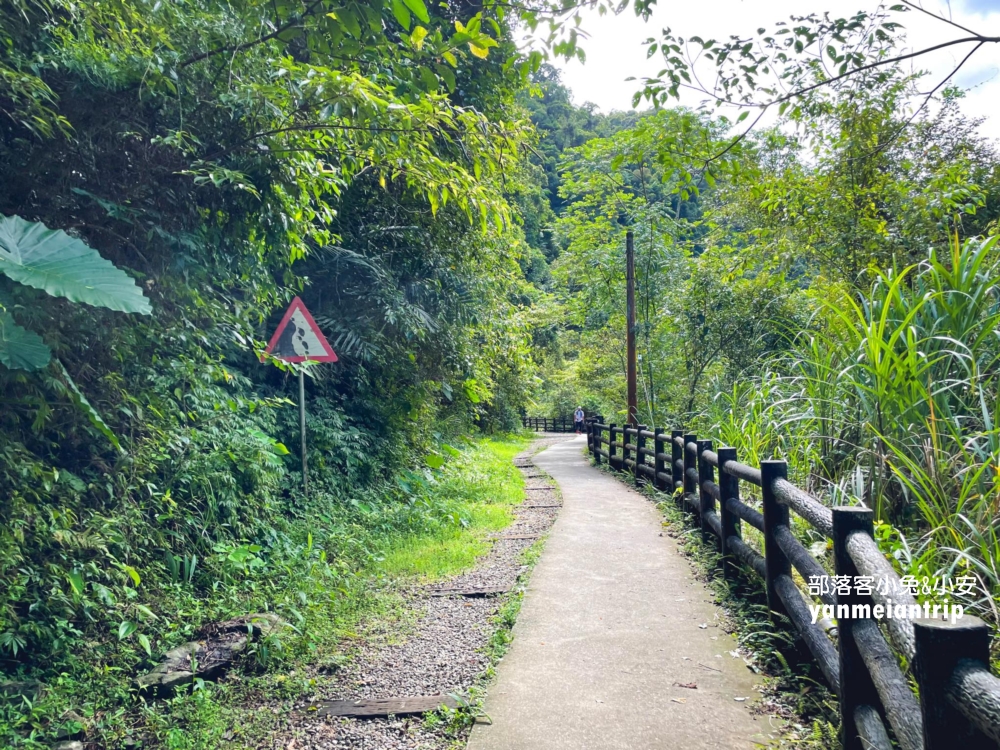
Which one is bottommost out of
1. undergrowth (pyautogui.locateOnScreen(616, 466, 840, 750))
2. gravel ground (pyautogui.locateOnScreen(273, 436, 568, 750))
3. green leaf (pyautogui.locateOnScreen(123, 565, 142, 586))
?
→ gravel ground (pyautogui.locateOnScreen(273, 436, 568, 750))

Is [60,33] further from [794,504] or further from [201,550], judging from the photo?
[794,504]

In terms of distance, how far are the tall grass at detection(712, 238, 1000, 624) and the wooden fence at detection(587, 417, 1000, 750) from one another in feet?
1.52

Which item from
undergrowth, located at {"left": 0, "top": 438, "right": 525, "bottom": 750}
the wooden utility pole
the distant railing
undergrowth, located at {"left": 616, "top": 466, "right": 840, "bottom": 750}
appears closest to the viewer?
undergrowth, located at {"left": 616, "top": 466, "right": 840, "bottom": 750}

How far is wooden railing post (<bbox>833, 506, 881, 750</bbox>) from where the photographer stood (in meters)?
2.26

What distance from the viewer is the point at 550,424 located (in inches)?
1694

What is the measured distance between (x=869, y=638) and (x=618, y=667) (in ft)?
4.84

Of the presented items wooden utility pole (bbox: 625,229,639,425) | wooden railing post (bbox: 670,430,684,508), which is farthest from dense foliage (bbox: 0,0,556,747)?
wooden utility pole (bbox: 625,229,639,425)

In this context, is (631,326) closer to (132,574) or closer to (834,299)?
(834,299)

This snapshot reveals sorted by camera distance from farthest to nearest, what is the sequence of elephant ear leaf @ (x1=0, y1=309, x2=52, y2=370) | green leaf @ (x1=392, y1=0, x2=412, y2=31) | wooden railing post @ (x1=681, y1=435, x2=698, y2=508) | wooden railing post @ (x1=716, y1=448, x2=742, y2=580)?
wooden railing post @ (x1=681, y1=435, x2=698, y2=508) < wooden railing post @ (x1=716, y1=448, x2=742, y2=580) < elephant ear leaf @ (x1=0, y1=309, x2=52, y2=370) < green leaf @ (x1=392, y1=0, x2=412, y2=31)

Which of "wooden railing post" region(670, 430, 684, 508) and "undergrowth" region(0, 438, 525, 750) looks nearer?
"undergrowth" region(0, 438, 525, 750)

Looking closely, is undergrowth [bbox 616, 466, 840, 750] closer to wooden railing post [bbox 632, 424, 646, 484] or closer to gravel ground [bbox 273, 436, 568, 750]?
gravel ground [bbox 273, 436, 568, 750]

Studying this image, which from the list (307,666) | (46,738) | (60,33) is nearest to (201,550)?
(307,666)

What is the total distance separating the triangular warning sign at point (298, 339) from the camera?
5.43m

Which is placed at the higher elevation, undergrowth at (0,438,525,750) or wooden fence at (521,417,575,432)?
undergrowth at (0,438,525,750)
